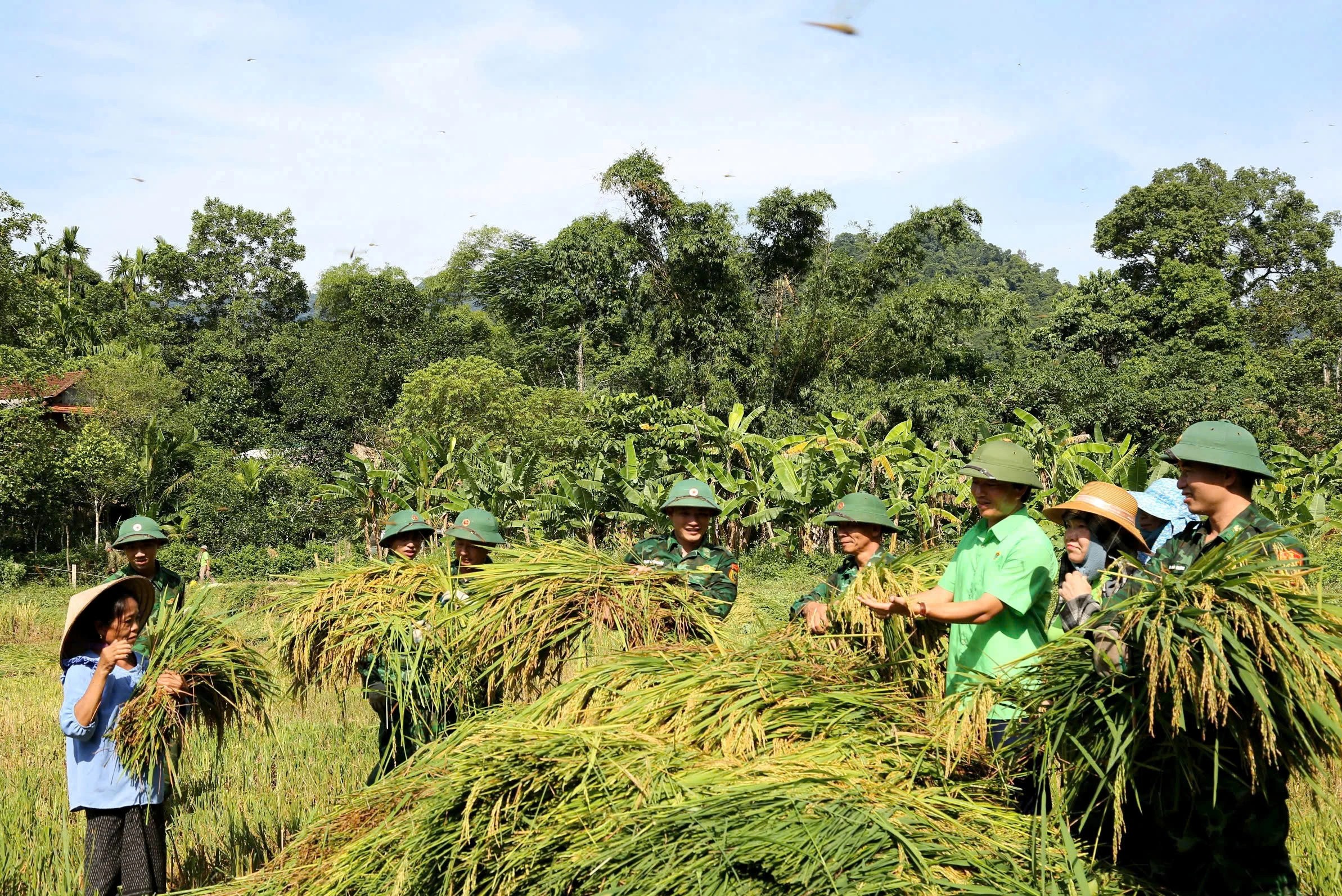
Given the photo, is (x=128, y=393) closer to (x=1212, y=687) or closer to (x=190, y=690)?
(x=190, y=690)

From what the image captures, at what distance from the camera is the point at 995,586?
9.36 feet

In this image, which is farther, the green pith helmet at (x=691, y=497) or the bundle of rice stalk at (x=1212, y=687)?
the green pith helmet at (x=691, y=497)

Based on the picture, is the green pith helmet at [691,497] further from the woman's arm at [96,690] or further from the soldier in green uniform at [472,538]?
the woman's arm at [96,690]

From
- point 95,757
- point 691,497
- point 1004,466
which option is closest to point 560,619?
point 691,497

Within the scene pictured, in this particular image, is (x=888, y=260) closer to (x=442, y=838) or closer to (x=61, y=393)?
(x=442, y=838)

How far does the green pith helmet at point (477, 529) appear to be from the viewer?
4.22 m

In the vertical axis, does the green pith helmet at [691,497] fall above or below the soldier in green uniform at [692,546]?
above

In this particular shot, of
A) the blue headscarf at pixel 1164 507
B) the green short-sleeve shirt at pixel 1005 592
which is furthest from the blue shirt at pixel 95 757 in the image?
the blue headscarf at pixel 1164 507

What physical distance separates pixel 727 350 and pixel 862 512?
57.9 ft

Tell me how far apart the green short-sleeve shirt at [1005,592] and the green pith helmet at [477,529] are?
194cm

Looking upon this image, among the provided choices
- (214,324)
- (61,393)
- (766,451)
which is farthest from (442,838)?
(214,324)

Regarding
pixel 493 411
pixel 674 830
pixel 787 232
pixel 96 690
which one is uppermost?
pixel 787 232

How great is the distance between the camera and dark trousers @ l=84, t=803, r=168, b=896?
343 centimetres

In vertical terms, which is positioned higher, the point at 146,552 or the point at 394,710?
the point at 146,552
